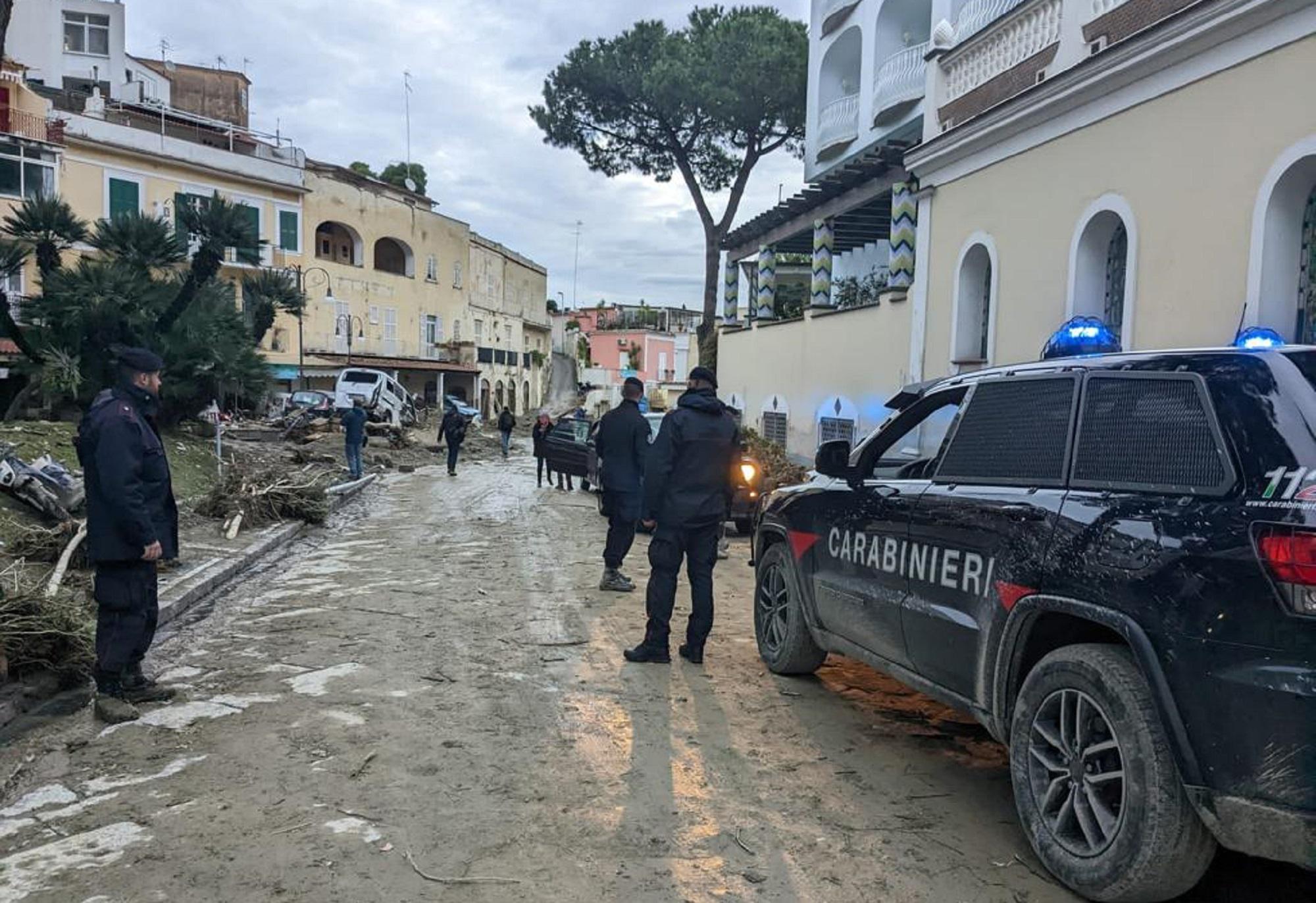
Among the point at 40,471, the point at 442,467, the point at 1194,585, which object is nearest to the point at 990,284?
the point at 1194,585

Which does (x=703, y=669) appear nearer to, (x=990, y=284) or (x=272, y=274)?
(x=990, y=284)

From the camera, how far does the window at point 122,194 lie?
117 ft

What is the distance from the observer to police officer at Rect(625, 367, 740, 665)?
5.91 metres

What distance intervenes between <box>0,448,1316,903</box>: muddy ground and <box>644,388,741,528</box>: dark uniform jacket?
39.5 inches

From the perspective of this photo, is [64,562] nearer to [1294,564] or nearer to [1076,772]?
[1076,772]

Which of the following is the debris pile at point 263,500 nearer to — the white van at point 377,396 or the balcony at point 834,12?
the balcony at point 834,12

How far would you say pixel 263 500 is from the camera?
11.7 meters

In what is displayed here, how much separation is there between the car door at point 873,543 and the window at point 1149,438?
931 millimetres

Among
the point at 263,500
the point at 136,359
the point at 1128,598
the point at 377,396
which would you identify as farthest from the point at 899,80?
the point at 377,396

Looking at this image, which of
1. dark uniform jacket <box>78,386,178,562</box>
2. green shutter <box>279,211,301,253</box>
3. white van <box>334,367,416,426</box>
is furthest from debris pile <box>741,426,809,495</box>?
green shutter <box>279,211,301,253</box>

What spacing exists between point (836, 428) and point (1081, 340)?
25.4 ft

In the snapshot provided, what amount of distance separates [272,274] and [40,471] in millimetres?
9850

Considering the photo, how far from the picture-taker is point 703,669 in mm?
5973

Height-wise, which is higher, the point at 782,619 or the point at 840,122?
the point at 840,122
